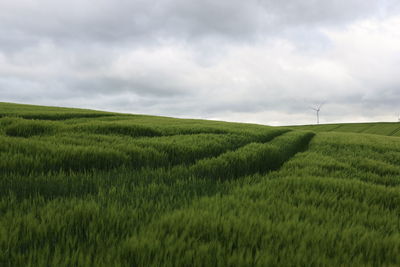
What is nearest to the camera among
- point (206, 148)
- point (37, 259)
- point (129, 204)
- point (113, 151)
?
point (37, 259)

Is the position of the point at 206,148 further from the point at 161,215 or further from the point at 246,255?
the point at 246,255

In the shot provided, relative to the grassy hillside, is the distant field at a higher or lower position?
higher

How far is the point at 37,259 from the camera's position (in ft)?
4.81

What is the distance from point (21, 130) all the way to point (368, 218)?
24.3 ft

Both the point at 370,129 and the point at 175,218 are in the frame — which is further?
the point at 370,129

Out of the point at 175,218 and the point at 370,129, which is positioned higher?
the point at 370,129

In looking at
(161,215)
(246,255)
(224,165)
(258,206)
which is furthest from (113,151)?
(246,255)

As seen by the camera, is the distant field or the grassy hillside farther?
the distant field

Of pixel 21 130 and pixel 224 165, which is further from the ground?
pixel 21 130

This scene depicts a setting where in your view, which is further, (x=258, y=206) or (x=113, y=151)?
(x=113, y=151)

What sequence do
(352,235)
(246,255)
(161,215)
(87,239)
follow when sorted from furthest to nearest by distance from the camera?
1. (161,215)
2. (352,235)
3. (87,239)
4. (246,255)

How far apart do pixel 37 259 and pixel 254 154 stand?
4468mm

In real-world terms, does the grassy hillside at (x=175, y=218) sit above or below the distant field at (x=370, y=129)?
below

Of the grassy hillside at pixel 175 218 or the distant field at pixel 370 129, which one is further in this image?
the distant field at pixel 370 129
